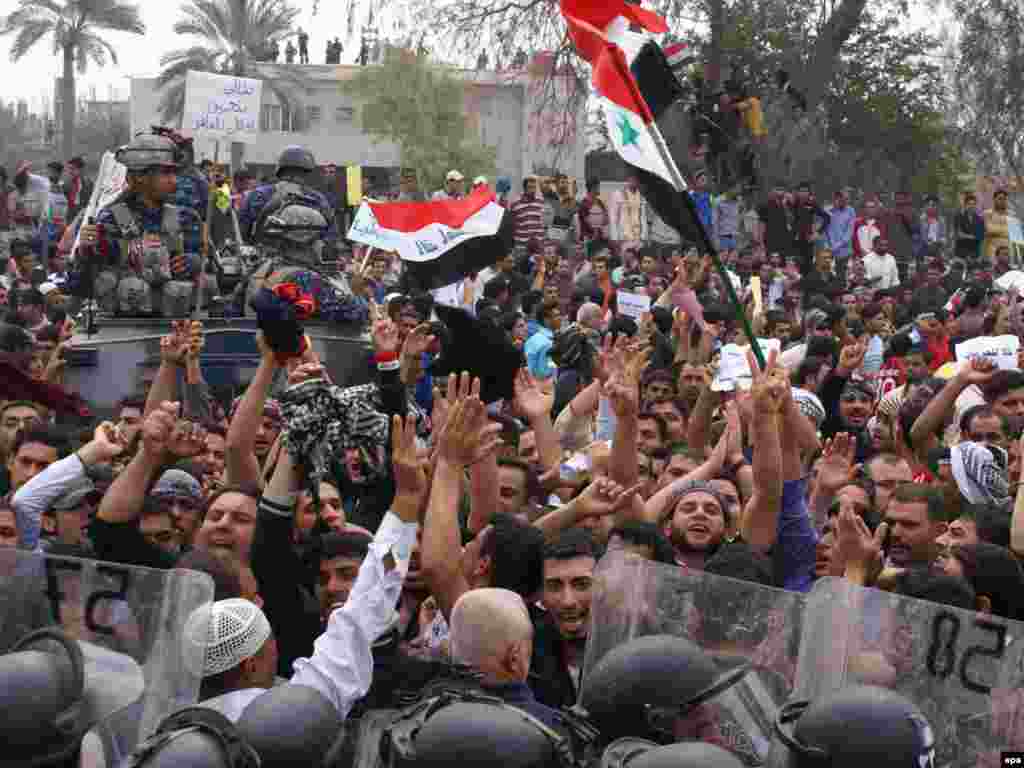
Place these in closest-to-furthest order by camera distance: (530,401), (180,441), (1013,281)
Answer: (180,441)
(530,401)
(1013,281)

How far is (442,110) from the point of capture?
5731 cm

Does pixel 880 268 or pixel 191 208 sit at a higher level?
pixel 191 208

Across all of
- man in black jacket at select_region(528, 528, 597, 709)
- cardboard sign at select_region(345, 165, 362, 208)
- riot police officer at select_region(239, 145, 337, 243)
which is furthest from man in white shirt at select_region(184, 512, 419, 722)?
cardboard sign at select_region(345, 165, 362, 208)

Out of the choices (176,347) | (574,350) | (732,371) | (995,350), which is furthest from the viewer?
(574,350)

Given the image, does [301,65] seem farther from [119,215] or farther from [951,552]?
[951,552]

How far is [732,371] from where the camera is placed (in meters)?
9.63

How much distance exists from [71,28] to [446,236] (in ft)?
141

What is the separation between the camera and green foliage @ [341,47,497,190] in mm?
54969

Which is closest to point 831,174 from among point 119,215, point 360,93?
point 119,215

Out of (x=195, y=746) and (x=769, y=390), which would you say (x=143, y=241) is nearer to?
(x=769, y=390)

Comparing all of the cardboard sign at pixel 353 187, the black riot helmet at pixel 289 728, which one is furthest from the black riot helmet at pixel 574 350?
the cardboard sign at pixel 353 187

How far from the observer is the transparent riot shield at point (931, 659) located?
359cm

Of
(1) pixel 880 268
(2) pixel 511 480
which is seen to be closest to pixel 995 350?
(2) pixel 511 480

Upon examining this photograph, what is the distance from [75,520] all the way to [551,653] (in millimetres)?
2178
